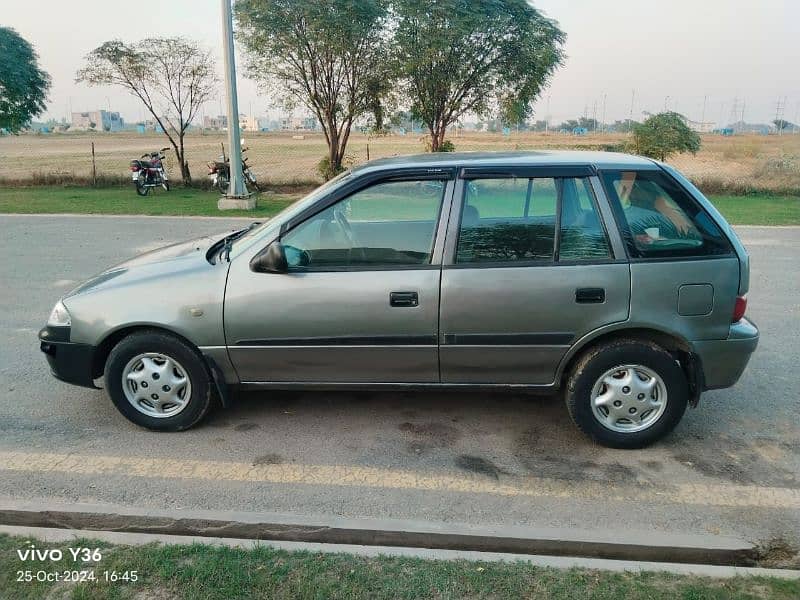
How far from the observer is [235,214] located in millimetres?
14695

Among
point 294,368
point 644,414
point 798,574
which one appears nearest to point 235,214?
point 294,368

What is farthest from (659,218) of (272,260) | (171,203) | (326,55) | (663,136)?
(663,136)

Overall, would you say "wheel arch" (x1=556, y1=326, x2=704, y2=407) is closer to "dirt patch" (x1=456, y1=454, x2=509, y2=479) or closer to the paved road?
the paved road

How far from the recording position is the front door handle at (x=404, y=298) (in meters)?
3.86

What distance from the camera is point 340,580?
2.68 metres

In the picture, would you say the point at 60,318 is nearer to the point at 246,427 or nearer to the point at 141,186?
the point at 246,427

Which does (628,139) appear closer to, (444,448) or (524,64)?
(524,64)

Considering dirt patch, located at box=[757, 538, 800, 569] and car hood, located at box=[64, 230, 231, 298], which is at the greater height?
car hood, located at box=[64, 230, 231, 298]

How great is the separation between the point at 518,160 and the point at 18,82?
873 inches

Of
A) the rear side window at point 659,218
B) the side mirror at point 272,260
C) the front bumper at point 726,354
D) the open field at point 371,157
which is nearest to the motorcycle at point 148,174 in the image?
the open field at point 371,157

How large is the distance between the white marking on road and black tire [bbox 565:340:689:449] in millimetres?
418

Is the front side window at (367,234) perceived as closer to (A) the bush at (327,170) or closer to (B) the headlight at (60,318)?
(B) the headlight at (60,318)

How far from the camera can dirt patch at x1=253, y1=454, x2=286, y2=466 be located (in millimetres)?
3828

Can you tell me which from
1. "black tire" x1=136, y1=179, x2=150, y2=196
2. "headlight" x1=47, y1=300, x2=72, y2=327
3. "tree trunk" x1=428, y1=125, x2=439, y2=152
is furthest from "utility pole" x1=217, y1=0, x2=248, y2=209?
"headlight" x1=47, y1=300, x2=72, y2=327
